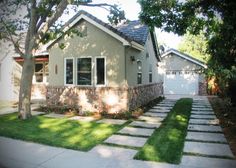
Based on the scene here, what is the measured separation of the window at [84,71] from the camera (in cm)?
1235

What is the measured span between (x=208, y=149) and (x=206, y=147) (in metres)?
0.16

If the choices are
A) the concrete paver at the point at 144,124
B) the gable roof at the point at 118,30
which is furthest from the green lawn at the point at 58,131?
the gable roof at the point at 118,30

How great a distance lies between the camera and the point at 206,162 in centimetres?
550

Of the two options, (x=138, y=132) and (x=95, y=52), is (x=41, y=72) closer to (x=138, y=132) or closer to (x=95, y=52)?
(x=95, y=52)

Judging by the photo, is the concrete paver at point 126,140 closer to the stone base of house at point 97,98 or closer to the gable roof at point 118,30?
the stone base of house at point 97,98

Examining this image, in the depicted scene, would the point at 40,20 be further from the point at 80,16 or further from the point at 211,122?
the point at 211,122

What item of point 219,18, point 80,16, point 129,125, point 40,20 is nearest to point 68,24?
point 80,16

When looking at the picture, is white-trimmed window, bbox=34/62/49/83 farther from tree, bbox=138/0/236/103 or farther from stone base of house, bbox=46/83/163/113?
tree, bbox=138/0/236/103

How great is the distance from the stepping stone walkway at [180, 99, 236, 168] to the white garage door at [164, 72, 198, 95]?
566 inches

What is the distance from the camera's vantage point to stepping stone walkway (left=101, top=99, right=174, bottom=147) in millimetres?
6992

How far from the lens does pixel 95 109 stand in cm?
1187

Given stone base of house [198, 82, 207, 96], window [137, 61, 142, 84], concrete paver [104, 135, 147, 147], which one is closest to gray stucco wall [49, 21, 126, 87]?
window [137, 61, 142, 84]

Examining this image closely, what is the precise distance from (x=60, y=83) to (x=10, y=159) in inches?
307

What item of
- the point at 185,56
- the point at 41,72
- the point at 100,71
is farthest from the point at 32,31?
the point at 185,56
